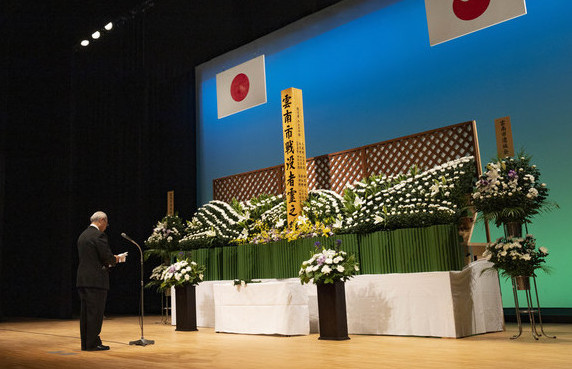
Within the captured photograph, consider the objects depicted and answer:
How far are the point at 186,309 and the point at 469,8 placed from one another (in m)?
5.26

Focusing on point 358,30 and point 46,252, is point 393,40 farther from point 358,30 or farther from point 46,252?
Result: point 46,252

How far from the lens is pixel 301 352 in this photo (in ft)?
14.6

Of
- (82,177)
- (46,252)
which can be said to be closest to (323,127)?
(82,177)

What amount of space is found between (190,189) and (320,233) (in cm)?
517

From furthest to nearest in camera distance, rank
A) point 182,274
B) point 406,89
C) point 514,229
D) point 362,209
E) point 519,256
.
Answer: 1. point 406,89
2. point 182,274
3. point 362,209
4. point 514,229
5. point 519,256

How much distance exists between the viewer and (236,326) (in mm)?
6262

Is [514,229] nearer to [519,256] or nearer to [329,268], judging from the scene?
[519,256]

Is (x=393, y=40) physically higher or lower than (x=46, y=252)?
higher

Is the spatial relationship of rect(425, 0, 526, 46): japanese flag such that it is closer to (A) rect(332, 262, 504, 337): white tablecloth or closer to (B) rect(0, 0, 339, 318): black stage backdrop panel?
(A) rect(332, 262, 504, 337): white tablecloth

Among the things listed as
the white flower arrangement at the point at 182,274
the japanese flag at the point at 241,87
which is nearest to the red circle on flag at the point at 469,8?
the japanese flag at the point at 241,87

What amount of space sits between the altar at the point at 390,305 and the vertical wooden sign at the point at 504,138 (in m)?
1.17

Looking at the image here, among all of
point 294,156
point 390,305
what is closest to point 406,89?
point 294,156

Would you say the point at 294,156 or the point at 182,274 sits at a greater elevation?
the point at 294,156

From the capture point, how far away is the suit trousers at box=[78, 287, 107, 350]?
196 inches
